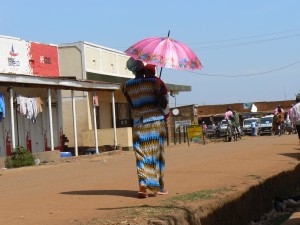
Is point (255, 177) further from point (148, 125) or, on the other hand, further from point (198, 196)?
point (148, 125)

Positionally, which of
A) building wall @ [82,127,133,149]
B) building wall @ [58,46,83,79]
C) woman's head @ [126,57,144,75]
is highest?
building wall @ [58,46,83,79]

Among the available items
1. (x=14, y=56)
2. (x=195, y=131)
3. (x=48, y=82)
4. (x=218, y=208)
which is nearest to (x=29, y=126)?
(x=14, y=56)

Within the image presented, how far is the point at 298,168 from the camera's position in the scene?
13172 mm

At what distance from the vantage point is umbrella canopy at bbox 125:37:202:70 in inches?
299

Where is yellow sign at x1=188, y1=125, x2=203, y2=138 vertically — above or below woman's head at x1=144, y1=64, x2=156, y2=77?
below

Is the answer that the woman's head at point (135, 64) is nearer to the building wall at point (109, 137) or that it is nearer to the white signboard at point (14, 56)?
the white signboard at point (14, 56)

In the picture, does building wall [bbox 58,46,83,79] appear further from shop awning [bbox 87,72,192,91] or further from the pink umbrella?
the pink umbrella

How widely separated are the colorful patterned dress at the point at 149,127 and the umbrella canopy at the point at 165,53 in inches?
18.8

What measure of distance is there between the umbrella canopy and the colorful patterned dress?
48 centimetres

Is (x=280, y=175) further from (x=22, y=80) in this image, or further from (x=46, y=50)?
(x=46, y=50)

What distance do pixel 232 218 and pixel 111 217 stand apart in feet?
8.60

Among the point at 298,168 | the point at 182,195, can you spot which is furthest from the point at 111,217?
the point at 298,168

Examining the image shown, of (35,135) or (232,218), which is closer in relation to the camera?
(232,218)

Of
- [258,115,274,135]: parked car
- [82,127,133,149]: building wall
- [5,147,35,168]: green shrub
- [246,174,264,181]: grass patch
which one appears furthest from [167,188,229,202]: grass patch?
[258,115,274,135]: parked car
